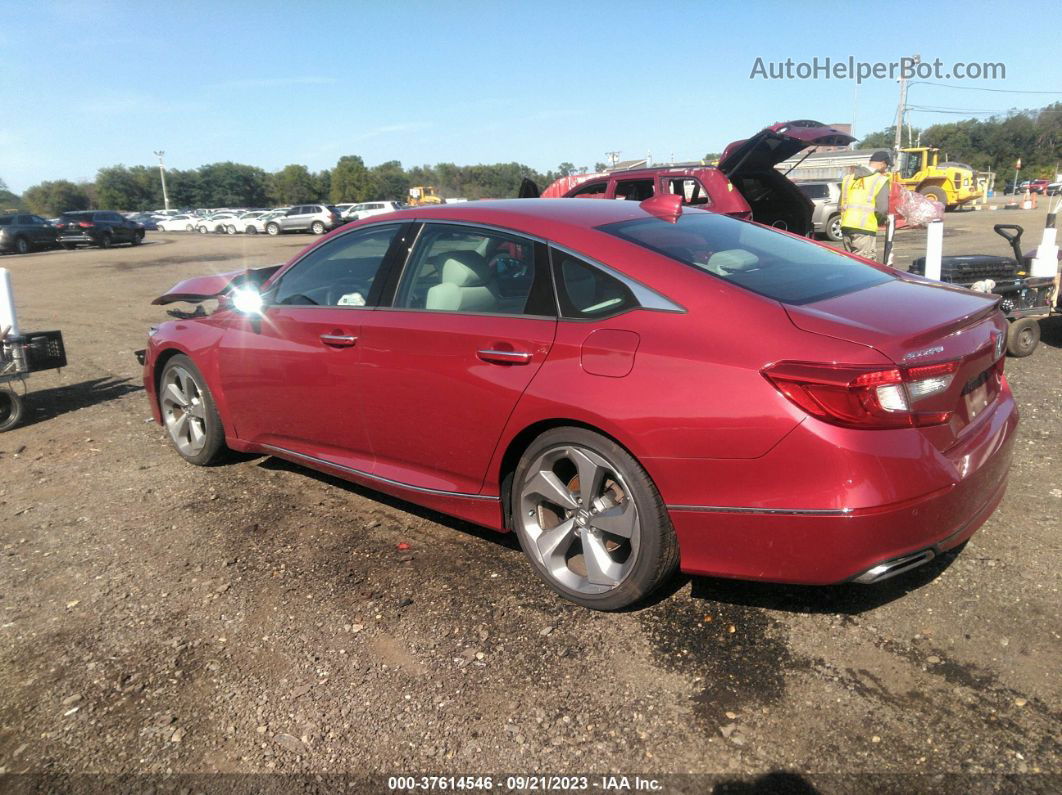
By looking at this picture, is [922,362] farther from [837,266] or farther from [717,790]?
[717,790]

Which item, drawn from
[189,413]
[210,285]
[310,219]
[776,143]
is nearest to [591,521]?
[189,413]

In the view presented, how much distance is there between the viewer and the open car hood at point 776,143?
9.66 m

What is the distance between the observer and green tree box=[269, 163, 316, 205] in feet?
332

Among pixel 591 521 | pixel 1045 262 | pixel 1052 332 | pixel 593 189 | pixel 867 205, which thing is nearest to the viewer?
pixel 591 521

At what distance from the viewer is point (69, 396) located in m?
7.16

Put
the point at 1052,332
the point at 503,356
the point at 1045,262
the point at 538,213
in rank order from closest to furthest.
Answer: the point at 503,356, the point at 538,213, the point at 1045,262, the point at 1052,332

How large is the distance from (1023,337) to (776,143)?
3.98m

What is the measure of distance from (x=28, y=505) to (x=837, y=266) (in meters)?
4.54

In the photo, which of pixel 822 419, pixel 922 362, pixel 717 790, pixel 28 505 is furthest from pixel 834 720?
pixel 28 505

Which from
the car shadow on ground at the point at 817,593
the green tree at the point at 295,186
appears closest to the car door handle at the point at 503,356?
the car shadow on ground at the point at 817,593

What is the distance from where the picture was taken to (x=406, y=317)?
3.60 meters

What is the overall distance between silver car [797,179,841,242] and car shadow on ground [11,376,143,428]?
685 inches

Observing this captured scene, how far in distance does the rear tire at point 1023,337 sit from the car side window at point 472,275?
5.83 metres

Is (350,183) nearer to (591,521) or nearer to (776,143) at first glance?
(776,143)
